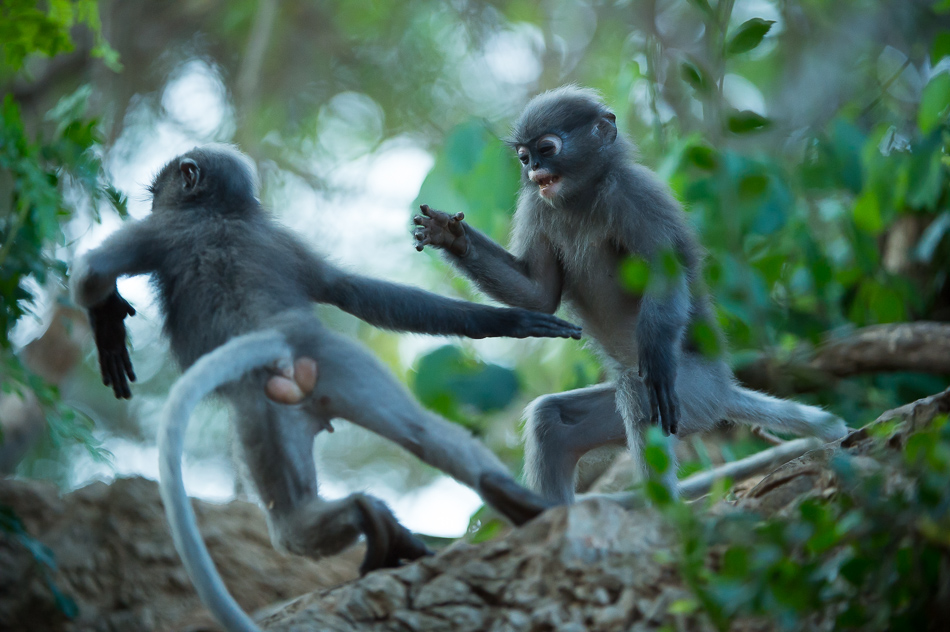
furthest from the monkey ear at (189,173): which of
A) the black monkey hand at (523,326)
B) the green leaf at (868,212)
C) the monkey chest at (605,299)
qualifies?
the green leaf at (868,212)

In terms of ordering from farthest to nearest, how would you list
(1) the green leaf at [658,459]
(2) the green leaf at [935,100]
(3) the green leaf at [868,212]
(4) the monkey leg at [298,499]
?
(3) the green leaf at [868,212], (2) the green leaf at [935,100], (4) the monkey leg at [298,499], (1) the green leaf at [658,459]

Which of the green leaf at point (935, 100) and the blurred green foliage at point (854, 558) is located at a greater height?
the green leaf at point (935, 100)

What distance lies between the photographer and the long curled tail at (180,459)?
2.55 meters

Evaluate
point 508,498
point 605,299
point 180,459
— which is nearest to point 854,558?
point 508,498

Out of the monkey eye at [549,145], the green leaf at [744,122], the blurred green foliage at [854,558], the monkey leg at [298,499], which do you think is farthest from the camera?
the monkey eye at [549,145]

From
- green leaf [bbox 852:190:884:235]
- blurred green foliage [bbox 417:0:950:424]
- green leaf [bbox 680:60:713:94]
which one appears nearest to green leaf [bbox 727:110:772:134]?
blurred green foliage [bbox 417:0:950:424]

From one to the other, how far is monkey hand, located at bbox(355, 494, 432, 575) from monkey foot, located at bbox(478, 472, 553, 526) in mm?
393

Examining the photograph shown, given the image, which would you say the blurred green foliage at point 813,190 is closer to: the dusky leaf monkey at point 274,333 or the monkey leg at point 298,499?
the dusky leaf monkey at point 274,333

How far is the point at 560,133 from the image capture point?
13.8 feet

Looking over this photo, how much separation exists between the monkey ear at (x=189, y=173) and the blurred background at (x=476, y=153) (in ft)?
0.98

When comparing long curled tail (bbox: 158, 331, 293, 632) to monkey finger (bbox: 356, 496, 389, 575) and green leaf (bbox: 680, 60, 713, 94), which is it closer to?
monkey finger (bbox: 356, 496, 389, 575)

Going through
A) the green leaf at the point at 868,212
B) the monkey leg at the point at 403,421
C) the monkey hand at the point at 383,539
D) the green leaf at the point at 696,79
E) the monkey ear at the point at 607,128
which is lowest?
the monkey hand at the point at 383,539

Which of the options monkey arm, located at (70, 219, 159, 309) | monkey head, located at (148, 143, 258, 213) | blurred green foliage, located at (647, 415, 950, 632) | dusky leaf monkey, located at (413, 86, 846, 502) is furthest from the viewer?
dusky leaf monkey, located at (413, 86, 846, 502)

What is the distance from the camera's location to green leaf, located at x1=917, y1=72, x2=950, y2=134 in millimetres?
4539
